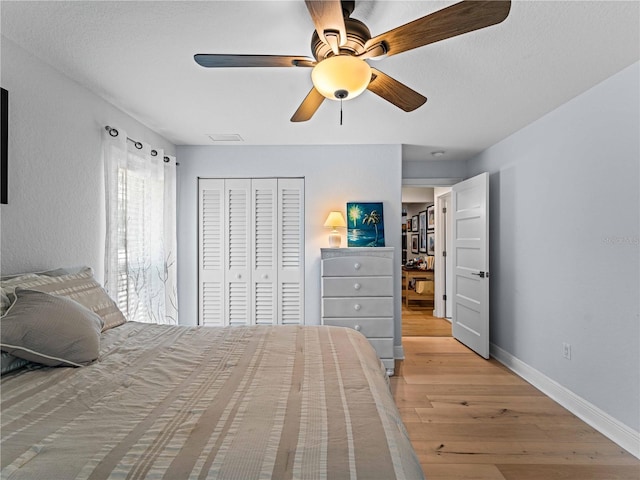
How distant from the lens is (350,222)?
13.2 ft

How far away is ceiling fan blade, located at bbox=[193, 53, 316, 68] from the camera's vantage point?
1.57 meters

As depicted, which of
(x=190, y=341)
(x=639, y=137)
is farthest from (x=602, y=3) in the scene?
(x=190, y=341)

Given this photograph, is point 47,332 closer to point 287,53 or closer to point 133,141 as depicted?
point 287,53

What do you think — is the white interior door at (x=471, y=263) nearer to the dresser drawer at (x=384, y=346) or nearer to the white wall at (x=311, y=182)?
the white wall at (x=311, y=182)

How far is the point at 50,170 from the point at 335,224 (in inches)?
97.0

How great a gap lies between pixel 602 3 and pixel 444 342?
384cm

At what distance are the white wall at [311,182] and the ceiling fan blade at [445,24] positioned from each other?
99.8 inches

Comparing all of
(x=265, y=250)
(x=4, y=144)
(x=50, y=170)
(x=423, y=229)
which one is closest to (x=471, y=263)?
(x=265, y=250)

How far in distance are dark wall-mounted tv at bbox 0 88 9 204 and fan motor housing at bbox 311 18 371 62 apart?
5.45 ft

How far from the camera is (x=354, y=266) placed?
11.7 ft

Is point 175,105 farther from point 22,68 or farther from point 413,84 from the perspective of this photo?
point 413,84

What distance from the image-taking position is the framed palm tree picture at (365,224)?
3992 millimetres

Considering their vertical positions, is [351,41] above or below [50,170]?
above

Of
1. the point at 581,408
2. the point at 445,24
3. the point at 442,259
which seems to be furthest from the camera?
the point at 442,259
